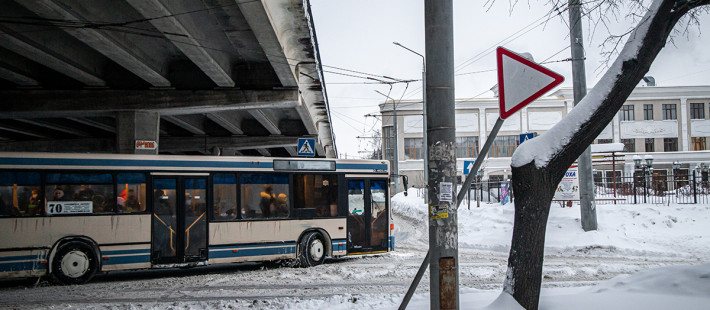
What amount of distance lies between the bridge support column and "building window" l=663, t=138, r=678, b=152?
53.1 metres

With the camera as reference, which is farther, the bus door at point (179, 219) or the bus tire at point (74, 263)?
the bus door at point (179, 219)

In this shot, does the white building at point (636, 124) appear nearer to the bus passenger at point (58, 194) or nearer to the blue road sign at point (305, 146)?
the blue road sign at point (305, 146)

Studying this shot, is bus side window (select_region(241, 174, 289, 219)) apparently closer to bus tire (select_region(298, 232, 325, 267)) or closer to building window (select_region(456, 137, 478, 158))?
bus tire (select_region(298, 232, 325, 267))

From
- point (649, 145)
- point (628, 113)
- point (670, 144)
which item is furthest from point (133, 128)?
point (670, 144)

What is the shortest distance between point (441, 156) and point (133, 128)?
15539 mm

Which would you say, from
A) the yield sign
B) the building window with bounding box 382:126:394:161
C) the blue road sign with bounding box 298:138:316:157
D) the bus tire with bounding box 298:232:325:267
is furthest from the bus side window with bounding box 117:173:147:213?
the building window with bounding box 382:126:394:161

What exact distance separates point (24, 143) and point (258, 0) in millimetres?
26908

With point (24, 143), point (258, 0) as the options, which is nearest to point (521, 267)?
point (258, 0)

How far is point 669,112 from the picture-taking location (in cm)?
5653

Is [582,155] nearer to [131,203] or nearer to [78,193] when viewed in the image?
[131,203]

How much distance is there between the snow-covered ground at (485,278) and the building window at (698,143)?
43.5m

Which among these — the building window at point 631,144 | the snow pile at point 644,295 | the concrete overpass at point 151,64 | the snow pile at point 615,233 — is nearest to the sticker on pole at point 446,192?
the snow pile at point 644,295

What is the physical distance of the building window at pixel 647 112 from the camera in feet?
185

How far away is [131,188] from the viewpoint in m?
12.3
